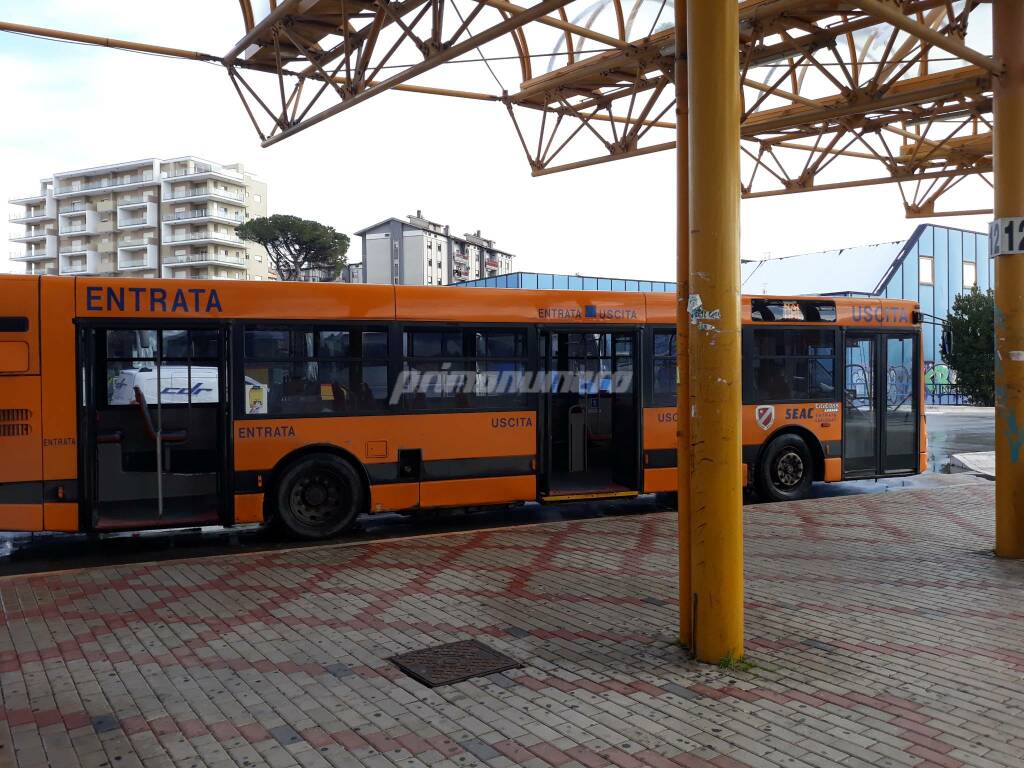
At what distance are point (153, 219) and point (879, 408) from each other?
337 feet

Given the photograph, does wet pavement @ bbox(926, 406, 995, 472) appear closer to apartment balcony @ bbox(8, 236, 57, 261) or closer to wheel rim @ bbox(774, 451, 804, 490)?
wheel rim @ bbox(774, 451, 804, 490)

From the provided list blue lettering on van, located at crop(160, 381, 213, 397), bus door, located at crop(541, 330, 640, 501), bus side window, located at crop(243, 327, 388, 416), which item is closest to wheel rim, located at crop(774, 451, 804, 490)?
bus door, located at crop(541, 330, 640, 501)

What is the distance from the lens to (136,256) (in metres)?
102

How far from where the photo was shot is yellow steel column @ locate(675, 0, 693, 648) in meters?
5.75

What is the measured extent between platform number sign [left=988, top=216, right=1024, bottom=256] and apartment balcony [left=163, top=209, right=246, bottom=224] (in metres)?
101

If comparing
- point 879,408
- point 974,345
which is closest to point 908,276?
point 974,345

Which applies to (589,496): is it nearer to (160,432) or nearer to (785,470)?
(785,470)

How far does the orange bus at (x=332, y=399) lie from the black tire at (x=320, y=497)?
0.02 metres

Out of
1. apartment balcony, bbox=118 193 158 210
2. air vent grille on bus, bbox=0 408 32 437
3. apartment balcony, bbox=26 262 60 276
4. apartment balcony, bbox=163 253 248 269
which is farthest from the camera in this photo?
apartment balcony, bbox=26 262 60 276

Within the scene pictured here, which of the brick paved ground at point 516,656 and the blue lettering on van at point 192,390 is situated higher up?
the blue lettering on van at point 192,390

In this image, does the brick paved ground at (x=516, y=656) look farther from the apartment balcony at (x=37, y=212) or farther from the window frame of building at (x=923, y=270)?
the apartment balcony at (x=37, y=212)

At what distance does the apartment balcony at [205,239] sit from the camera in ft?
325

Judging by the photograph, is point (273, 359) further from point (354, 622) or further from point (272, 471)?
point (354, 622)

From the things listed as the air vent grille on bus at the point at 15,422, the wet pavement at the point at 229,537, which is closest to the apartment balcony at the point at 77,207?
the wet pavement at the point at 229,537
